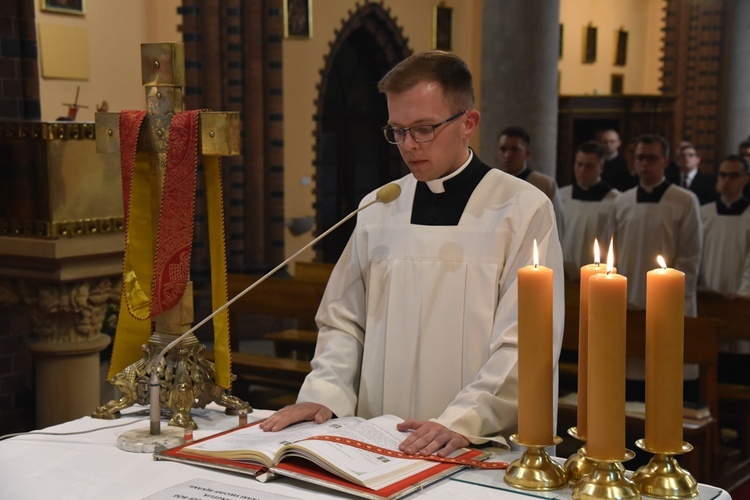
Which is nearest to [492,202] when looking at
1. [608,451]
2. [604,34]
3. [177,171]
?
[177,171]

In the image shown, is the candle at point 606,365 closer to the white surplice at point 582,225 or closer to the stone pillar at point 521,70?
the stone pillar at point 521,70

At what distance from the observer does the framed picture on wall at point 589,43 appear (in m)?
17.4

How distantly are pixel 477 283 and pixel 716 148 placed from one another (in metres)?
14.6

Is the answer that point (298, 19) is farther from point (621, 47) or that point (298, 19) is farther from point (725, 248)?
point (621, 47)

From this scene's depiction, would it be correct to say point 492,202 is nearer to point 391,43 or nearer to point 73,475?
point 73,475

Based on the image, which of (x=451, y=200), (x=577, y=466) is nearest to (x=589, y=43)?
(x=451, y=200)

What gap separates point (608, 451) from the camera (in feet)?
6.14

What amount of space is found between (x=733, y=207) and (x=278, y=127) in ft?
14.4

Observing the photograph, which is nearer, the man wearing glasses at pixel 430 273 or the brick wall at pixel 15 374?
the man wearing glasses at pixel 430 273

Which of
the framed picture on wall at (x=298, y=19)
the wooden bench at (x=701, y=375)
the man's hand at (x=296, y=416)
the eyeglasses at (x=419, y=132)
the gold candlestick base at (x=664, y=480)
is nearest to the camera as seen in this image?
the gold candlestick base at (x=664, y=480)

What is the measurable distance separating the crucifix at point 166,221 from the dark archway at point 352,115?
30.8 ft

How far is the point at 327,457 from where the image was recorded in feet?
6.84

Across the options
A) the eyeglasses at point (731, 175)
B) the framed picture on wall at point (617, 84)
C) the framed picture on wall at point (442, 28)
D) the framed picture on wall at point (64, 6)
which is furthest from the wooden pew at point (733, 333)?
the framed picture on wall at point (617, 84)

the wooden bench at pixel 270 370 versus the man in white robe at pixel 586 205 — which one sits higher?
the man in white robe at pixel 586 205
